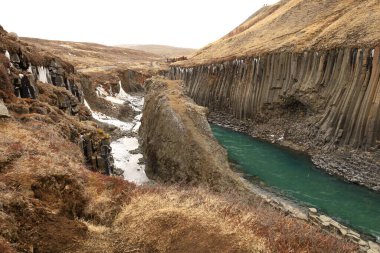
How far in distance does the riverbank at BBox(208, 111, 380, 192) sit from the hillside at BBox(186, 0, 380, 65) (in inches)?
365

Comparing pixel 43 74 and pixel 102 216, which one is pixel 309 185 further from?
pixel 43 74

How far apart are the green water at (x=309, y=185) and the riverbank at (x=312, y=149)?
A: 2.92 feet

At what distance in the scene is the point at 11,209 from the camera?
324 inches

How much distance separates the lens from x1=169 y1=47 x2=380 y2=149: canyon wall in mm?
29062

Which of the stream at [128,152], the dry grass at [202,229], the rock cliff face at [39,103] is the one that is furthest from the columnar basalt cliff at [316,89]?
the rock cliff face at [39,103]

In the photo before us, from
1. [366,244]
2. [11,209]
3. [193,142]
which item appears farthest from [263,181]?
[11,209]

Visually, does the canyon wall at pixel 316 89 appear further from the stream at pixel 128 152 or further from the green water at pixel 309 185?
the stream at pixel 128 152

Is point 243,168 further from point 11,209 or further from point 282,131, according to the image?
point 11,209

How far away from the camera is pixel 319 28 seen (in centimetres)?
4328

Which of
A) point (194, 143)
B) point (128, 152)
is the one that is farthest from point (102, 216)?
point (128, 152)

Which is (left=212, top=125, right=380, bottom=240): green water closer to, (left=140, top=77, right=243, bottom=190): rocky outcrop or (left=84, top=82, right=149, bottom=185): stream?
(left=140, top=77, right=243, bottom=190): rocky outcrop

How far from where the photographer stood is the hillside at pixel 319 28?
3388 cm

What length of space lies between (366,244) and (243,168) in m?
13.1

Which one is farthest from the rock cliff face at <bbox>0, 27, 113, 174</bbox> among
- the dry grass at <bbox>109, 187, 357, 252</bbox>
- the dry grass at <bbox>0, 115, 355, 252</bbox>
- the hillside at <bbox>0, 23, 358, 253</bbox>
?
the dry grass at <bbox>109, 187, 357, 252</bbox>
